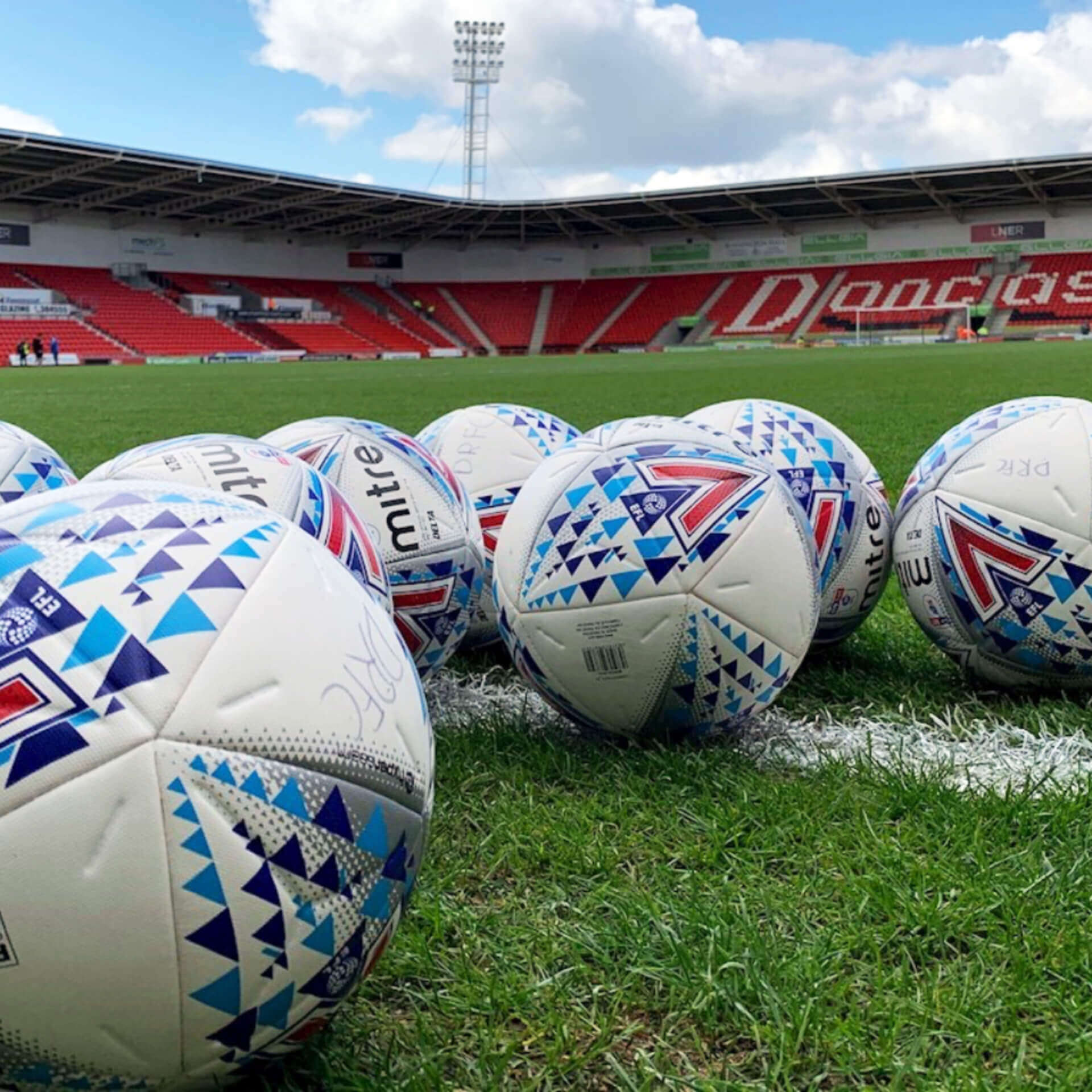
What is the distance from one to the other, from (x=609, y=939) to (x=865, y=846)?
2.28 ft

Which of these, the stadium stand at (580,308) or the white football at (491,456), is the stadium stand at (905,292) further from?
the white football at (491,456)

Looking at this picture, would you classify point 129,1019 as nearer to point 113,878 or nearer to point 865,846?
point 113,878

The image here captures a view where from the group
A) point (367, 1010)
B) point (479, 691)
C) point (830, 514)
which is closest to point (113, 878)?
point (367, 1010)

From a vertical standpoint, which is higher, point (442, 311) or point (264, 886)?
point (442, 311)

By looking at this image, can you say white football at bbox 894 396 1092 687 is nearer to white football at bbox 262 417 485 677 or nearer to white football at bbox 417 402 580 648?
white football at bbox 417 402 580 648

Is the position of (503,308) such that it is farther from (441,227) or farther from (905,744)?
(905,744)

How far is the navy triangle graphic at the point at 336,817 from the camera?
1711 mm

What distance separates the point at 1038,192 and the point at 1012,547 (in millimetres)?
55566

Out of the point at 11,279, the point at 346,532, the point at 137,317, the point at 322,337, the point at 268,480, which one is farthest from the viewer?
the point at 322,337

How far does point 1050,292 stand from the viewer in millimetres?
53438

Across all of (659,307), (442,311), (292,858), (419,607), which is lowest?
(419,607)

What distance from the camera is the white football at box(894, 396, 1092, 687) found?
11.4ft

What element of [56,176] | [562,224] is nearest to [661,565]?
[56,176]

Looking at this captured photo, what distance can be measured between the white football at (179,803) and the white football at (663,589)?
1.35 meters
